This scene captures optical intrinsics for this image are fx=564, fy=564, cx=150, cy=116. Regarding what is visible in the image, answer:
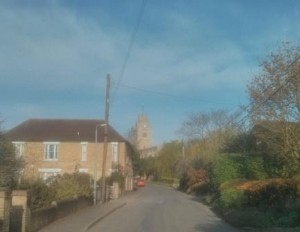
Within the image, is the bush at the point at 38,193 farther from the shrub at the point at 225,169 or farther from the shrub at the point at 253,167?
the shrub at the point at 253,167

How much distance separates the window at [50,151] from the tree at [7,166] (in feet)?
89.3

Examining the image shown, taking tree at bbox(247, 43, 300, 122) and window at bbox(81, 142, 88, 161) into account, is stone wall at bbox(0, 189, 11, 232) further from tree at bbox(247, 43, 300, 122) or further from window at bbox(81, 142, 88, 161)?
window at bbox(81, 142, 88, 161)

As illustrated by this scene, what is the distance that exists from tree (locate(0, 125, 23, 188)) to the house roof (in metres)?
27.6

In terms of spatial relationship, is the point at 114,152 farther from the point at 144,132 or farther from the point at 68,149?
the point at 144,132

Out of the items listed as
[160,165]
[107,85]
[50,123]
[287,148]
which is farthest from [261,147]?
[160,165]

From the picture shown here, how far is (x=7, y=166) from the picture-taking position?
29.8 metres

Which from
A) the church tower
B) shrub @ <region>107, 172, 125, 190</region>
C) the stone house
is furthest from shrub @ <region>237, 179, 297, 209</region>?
the church tower

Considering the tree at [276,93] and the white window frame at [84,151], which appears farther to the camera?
the white window frame at [84,151]

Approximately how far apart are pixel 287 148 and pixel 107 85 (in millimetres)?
15188

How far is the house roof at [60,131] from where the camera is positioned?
62094mm

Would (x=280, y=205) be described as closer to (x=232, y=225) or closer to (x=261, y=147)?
(x=232, y=225)

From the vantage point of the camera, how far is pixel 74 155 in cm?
6144

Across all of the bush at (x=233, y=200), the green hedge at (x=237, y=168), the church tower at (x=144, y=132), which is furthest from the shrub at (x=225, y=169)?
the church tower at (x=144, y=132)

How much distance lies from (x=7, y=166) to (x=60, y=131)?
112 ft
